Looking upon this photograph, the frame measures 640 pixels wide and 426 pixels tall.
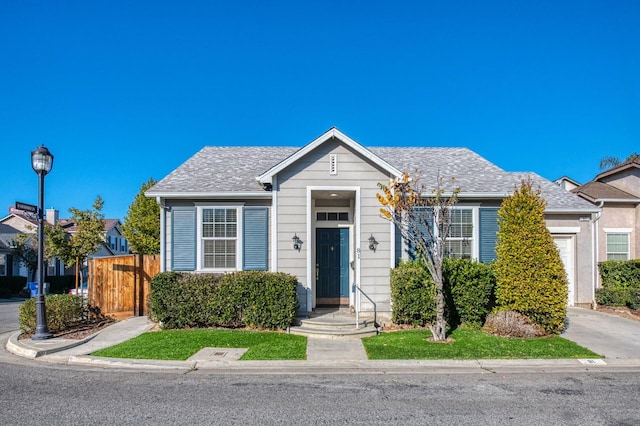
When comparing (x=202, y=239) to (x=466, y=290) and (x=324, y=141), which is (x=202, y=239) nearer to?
(x=324, y=141)

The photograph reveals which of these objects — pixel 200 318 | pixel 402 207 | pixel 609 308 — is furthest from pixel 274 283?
pixel 609 308

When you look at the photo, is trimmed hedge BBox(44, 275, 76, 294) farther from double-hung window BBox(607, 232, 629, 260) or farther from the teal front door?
double-hung window BBox(607, 232, 629, 260)

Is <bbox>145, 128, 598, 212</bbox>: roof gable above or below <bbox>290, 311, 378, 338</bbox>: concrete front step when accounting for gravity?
above

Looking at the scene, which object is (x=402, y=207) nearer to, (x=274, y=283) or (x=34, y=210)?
(x=274, y=283)

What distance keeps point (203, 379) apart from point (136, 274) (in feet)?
23.2

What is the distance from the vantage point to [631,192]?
55.7 ft

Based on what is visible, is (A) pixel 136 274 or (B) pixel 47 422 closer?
(B) pixel 47 422

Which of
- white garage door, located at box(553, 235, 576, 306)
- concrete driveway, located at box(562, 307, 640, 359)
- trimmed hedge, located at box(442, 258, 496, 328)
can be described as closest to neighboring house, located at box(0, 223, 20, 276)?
trimmed hedge, located at box(442, 258, 496, 328)

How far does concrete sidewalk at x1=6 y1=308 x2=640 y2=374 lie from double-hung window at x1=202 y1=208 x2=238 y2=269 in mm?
2921

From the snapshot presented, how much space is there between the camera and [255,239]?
493 inches

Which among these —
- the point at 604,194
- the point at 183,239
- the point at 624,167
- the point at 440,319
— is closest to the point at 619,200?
the point at 604,194

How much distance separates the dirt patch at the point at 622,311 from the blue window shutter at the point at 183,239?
13.0 metres

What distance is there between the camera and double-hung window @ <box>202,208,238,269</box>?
12578 millimetres

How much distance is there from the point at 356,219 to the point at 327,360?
→ 459 cm
